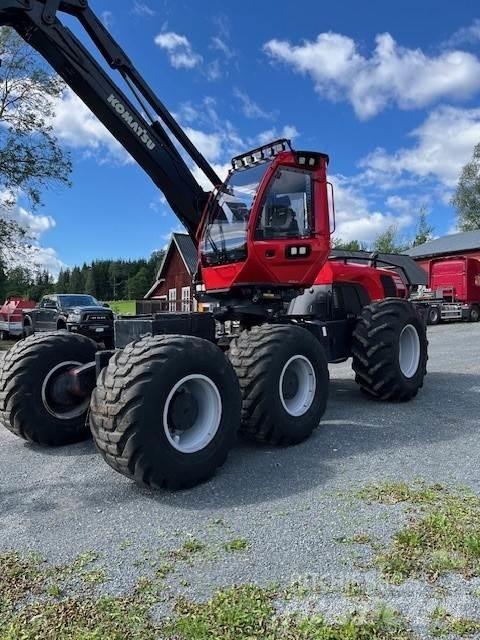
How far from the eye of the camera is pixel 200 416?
4.64 meters

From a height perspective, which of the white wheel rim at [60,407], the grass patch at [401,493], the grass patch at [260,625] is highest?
the white wheel rim at [60,407]

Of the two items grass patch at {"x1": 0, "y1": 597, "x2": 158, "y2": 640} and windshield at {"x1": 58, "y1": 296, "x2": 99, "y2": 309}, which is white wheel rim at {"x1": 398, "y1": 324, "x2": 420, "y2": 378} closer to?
grass patch at {"x1": 0, "y1": 597, "x2": 158, "y2": 640}

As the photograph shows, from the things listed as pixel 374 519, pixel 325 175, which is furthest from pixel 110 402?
pixel 325 175

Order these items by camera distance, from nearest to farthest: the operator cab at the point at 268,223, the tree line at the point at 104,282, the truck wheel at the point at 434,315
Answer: the operator cab at the point at 268,223
the truck wheel at the point at 434,315
the tree line at the point at 104,282

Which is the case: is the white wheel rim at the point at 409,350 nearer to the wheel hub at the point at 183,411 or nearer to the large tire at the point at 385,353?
the large tire at the point at 385,353

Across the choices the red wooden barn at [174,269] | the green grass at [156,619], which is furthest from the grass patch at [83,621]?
the red wooden barn at [174,269]

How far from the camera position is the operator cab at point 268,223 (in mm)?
6391

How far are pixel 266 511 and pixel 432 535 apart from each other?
1.11 meters

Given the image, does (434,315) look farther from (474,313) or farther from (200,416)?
(200,416)

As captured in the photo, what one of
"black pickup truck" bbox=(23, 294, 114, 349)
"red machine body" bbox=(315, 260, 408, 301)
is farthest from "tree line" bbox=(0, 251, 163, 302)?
"red machine body" bbox=(315, 260, 408, 301)

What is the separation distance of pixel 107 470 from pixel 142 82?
472 cm

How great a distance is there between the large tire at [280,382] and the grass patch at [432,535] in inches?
51.6

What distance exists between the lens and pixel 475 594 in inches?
109

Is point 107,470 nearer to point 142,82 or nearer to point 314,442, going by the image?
point 314,442
